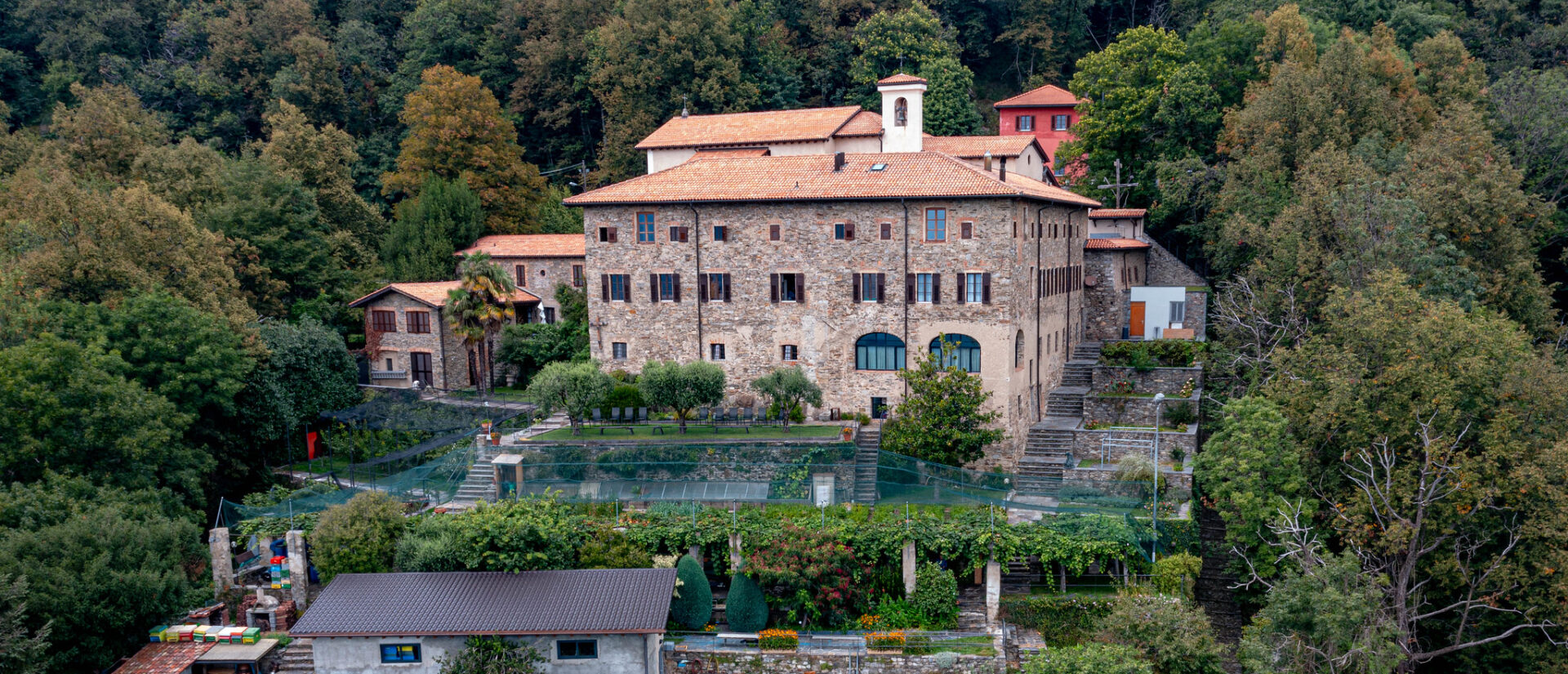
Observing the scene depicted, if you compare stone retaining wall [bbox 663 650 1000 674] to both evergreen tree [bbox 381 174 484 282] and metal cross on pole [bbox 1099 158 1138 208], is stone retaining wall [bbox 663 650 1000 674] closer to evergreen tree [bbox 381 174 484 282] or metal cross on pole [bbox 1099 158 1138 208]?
evergreen tree [bbox 381 174 484 282]

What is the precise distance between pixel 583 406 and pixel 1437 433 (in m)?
22.9

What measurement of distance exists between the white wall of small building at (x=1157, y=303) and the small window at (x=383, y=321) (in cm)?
2866

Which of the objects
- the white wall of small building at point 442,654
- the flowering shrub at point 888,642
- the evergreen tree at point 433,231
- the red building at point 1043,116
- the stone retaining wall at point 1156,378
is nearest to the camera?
the white wall of small building at point 442,654

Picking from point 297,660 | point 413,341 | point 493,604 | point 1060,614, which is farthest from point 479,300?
point 1060,614

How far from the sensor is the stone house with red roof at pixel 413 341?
3984cm

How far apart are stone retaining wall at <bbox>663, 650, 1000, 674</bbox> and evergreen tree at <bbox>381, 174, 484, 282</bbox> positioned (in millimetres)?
26224

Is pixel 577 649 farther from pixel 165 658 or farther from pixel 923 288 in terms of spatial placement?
pixel 923 288

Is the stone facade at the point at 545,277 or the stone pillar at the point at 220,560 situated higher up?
the stone facade at the point at 545,277

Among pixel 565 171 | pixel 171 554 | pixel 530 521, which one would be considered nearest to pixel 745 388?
pixel 530 521

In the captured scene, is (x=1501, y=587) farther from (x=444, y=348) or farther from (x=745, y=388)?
(x=444, y=348)

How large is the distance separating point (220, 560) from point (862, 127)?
2617 cm

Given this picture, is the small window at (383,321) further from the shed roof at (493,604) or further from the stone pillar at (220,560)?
the shed roof at (493,604)

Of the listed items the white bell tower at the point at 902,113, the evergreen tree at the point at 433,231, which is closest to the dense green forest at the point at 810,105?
the evergreen tree at the point at 433,231

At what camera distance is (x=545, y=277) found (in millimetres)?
43406
